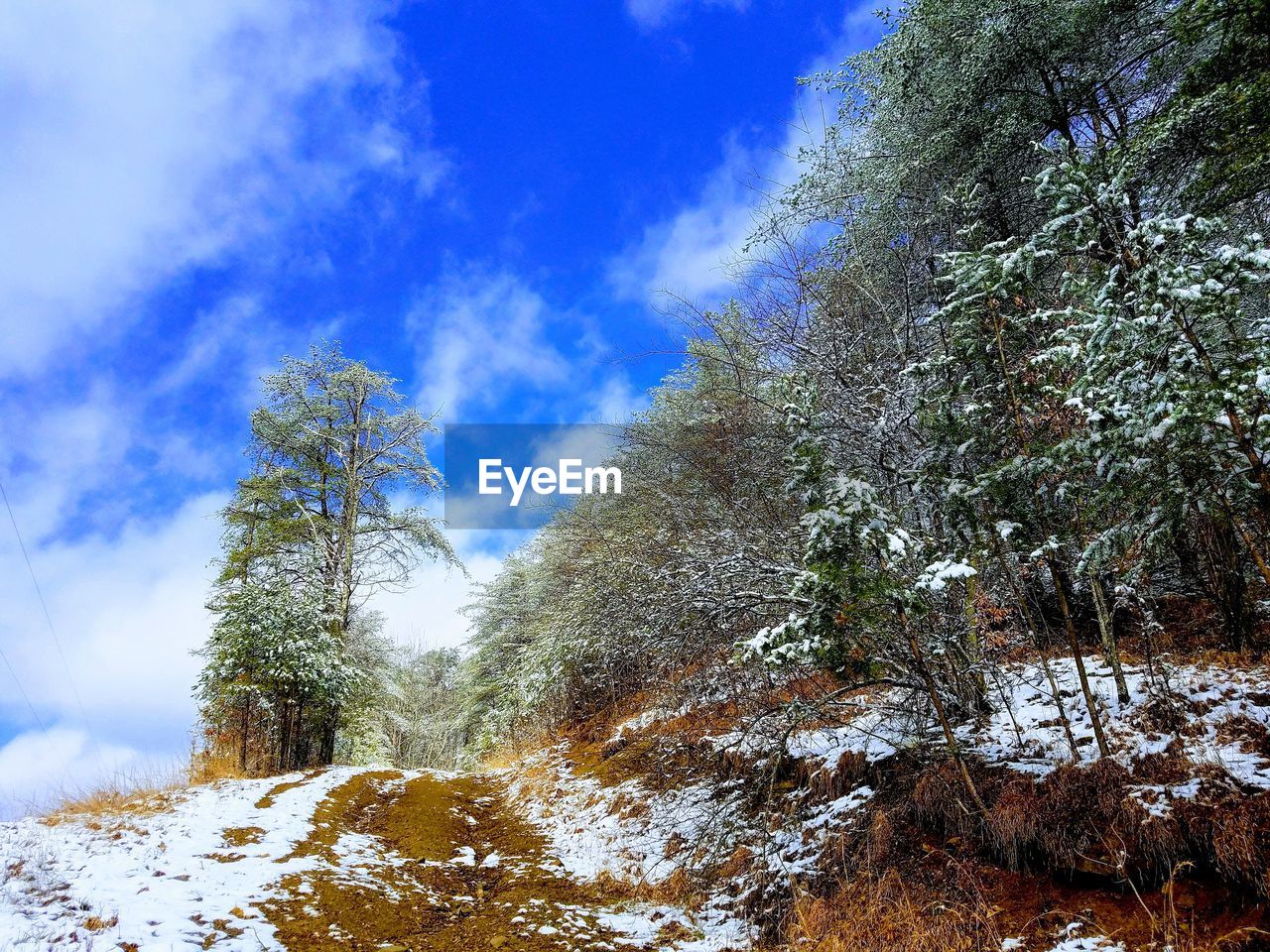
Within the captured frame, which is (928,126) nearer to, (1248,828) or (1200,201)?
(1200,201)

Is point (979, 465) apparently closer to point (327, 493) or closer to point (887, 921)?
point (887, 921)

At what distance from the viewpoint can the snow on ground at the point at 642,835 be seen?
5242 mm

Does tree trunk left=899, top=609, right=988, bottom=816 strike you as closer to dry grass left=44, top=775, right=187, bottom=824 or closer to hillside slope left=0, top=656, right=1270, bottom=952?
hillside slope left=0, top=656, right=1270, bottom=952

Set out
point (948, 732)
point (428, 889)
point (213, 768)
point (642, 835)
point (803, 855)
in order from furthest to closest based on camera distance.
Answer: point (213, 768)
point (642, 835)
point (428, 889)
point (803, 855)
point (948, 732)

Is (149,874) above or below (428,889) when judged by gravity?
above

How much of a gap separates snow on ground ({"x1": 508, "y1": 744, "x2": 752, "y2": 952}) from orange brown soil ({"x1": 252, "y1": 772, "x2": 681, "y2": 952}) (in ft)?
1.00

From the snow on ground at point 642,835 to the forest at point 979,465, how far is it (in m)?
0.48

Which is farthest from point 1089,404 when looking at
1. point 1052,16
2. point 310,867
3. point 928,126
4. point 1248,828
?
point 310,867

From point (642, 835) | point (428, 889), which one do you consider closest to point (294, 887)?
point (428, 889)

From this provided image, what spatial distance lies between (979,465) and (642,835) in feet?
18.5

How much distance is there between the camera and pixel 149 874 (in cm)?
500

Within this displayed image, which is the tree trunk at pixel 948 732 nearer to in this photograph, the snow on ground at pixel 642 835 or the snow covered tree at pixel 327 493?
the snow on ground at pixel 642 835

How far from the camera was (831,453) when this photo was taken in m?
7.33

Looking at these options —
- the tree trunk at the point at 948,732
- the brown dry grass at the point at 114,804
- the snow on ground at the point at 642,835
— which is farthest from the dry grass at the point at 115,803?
the tree trunk at the point at 948,732
